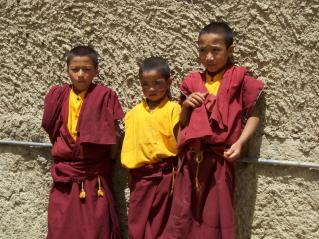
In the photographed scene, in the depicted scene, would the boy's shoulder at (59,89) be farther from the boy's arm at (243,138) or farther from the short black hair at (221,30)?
the boy's arm at (243,138)

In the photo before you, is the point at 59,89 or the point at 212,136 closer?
the point at 212,136

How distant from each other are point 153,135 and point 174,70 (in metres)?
0.36

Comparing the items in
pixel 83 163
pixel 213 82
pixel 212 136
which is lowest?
pixel 83 163

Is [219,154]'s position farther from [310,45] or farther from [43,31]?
[43,31]

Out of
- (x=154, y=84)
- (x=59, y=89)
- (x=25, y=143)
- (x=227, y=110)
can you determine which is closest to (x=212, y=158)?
(x=227, y=110)

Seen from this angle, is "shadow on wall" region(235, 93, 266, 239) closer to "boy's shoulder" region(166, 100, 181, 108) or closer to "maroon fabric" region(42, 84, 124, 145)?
"boy's shoulder" region(166, 100, 181, 108)

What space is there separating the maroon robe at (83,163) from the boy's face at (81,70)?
0.07 meters

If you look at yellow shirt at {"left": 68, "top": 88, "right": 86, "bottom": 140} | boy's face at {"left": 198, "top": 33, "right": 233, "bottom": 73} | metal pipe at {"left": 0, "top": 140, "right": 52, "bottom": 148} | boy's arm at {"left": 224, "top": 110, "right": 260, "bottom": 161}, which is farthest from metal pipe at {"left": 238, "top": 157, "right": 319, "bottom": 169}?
metal pipe at {"left": 0, "top": 140, "right": 52, "bottom": 148}

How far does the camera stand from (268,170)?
8.14ft

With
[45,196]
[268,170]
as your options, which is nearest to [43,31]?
[45,196]

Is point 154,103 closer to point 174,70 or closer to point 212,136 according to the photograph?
point 174,70

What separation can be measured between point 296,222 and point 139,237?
0.77 metres

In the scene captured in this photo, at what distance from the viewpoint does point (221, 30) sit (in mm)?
2338

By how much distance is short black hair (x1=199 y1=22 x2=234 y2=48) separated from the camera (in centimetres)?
234
